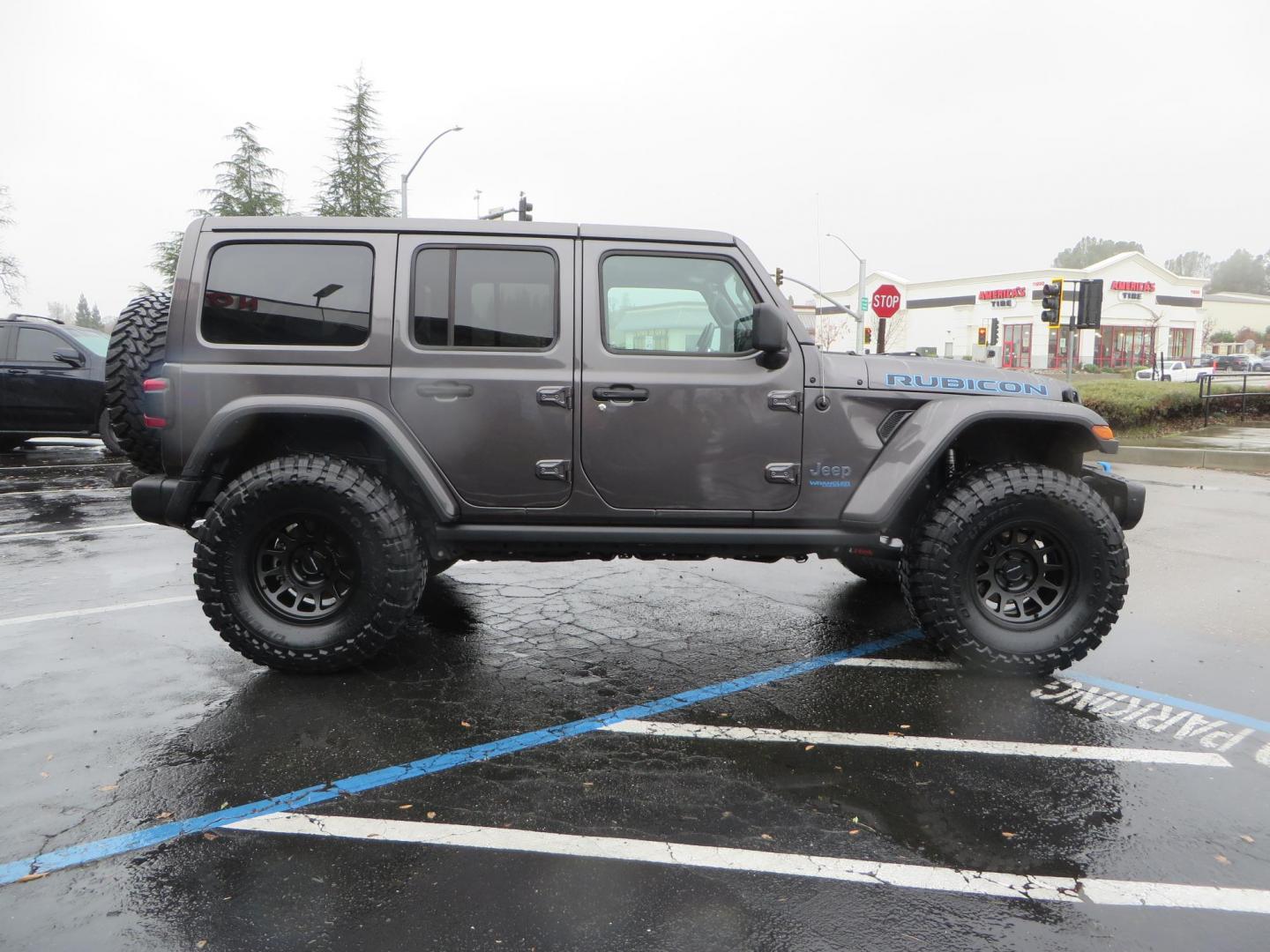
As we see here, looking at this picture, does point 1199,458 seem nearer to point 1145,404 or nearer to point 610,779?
point 1145,404

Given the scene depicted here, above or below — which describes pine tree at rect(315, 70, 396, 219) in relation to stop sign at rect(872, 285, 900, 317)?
above

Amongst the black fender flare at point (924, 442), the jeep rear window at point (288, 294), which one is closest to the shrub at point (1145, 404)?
the black fender flare at point (924, 442)

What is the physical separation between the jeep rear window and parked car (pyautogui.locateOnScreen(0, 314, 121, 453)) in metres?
8.96

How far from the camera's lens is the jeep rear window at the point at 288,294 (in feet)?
13.4

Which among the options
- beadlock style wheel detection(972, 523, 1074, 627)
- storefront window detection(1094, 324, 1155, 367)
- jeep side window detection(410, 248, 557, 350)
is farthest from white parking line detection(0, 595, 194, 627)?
storefront window detection(1094, 324, 1155, 367)

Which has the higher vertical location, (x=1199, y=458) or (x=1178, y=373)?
(x=1178, y=373)

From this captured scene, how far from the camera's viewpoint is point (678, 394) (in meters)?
4.07

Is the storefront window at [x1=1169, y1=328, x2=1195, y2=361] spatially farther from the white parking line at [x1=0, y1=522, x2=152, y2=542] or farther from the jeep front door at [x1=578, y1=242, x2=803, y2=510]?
the white parking line at [x1=0, y1=522, x2=152, y2=542]

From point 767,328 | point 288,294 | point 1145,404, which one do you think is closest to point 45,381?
point 288,294

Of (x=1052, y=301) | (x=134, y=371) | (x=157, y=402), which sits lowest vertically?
(x=157, y=402)

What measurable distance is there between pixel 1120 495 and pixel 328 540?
3942 millimetres

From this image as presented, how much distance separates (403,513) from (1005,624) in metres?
2.89

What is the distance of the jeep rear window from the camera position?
4.08 metres

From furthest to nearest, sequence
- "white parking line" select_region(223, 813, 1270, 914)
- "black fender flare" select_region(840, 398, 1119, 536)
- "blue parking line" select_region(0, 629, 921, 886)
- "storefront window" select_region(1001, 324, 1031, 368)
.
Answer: "storefront window" select_region(1001, 324, 1031, 368)
"black fender flare" select_region(840, 398, 1119, 536)
"blue parking line" select_region(0, 629, 921, 886)
"white parking line" select_region(223, 813, 1270, 914)
